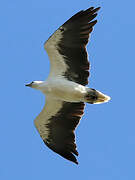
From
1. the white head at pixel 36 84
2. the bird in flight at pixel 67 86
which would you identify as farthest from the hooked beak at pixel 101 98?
the white head at pixel 36 84

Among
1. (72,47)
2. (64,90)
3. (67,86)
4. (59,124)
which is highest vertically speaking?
(72,47)

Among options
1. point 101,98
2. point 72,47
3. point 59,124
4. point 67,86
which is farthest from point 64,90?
point 59,124

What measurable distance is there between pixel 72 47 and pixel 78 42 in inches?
9.8

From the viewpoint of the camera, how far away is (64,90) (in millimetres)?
13930

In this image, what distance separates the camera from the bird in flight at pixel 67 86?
544 inches

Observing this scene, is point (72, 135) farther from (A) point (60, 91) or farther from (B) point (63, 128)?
(A) point (60, 91)

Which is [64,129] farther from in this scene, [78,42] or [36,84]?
[78,42]

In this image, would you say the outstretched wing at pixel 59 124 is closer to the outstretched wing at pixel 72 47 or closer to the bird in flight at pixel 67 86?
the bird in flight at pixel 67 86

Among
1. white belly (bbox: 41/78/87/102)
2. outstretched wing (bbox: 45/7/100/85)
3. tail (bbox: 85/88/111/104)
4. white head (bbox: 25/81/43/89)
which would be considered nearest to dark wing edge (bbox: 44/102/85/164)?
white belly (bbox: 41/78/87/102)

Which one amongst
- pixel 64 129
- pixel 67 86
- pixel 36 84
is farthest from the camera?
pixel 64 129

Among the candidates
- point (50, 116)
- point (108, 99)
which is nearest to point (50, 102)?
point (50, 116)

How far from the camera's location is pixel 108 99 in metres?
13.9

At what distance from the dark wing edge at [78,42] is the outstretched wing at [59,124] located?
3.25 feet

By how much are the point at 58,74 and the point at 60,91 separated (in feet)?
2.07
